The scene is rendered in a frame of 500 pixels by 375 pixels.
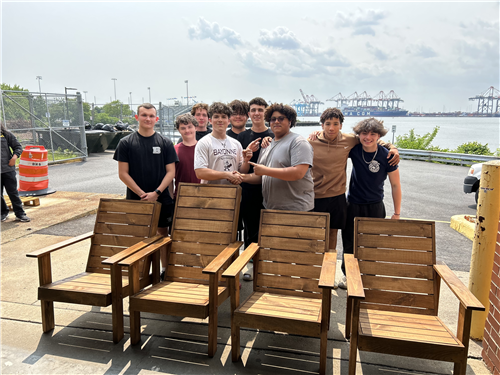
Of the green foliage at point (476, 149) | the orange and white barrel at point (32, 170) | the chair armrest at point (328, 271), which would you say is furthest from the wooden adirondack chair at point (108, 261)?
the green foliage at point (476, 149)

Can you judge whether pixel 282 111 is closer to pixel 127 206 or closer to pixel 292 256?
pixel 292 256

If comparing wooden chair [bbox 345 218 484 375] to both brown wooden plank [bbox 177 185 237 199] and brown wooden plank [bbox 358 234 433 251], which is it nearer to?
brown wooden plank [bbox 358 234 433 251]

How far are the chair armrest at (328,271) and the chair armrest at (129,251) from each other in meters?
1.54

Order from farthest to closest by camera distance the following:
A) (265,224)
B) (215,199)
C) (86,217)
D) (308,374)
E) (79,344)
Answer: (86,217) → (215,199) → (265,224) → (79,344) → (308,374)

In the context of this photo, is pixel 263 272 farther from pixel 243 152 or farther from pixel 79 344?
pixel 79 344

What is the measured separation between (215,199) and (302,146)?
3.20 feet

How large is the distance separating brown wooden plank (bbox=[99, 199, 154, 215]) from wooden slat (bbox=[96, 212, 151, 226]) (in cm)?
4

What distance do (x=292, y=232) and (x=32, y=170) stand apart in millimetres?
7681

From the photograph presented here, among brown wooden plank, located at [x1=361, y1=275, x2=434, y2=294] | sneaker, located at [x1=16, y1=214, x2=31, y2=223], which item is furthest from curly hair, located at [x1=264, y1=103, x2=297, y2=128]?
sneaker, located at [x1=16, y1=214, x2=31, y2=223]

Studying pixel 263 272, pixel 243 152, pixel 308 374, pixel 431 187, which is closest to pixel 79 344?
pixel 263 272

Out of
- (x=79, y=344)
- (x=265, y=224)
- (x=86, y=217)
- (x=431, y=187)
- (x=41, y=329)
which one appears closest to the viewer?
(x=79, y=344)

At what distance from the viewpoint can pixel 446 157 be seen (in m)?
16.8

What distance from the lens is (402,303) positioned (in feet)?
9.97

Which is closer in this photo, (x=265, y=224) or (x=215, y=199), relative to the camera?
(x=265, y=224)
